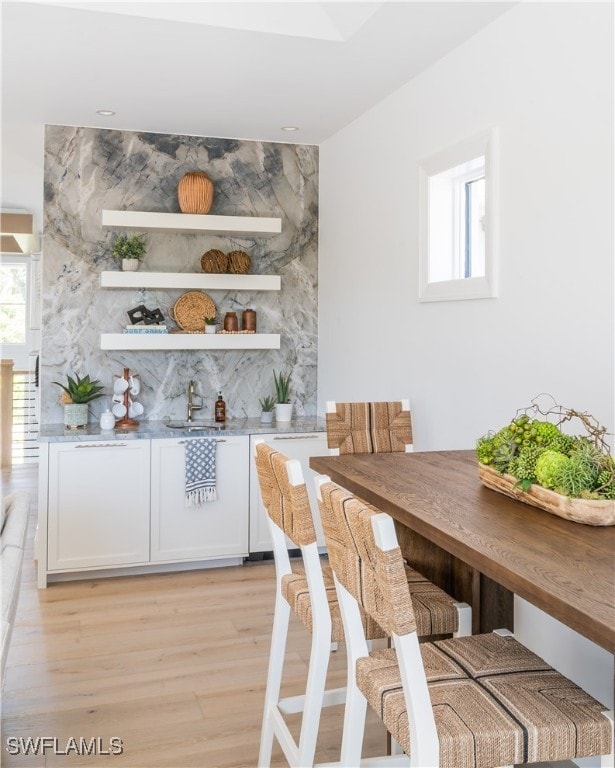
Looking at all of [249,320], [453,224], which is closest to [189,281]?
[249,320]

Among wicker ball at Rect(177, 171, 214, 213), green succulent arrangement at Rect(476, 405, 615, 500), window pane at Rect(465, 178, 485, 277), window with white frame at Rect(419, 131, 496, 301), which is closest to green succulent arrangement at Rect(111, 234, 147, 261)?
wicker ball at Rect(177, 171, 214, 213)

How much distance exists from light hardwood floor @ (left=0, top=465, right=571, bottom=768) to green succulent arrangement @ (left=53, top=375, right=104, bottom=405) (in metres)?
0.97

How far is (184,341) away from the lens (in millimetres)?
4531

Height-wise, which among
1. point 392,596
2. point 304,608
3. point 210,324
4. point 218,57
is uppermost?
point 218,57

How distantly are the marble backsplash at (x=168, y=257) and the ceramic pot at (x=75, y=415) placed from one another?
10.3 inches

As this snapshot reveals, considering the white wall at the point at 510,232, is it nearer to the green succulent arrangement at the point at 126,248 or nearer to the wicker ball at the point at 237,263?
the wicker ball at the point at 237,263

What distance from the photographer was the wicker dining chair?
188 centimetres

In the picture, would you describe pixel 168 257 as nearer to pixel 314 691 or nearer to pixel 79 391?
pixel 79 391

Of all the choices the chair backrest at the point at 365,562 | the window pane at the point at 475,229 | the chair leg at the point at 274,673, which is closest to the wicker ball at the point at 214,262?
the window pane at the point at 475,229

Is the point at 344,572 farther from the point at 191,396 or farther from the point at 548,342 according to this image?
the point at 191,396

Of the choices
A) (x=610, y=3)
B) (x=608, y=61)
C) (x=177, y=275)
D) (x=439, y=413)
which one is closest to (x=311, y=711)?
(x=439, y=413)

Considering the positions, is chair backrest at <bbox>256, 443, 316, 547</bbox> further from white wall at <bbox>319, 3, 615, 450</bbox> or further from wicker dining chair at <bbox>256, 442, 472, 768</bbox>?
white wall at <bbox>319, 3, 615, 450</bbox>

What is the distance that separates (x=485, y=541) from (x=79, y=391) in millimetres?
3270

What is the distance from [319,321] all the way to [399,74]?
1809 millimetres
